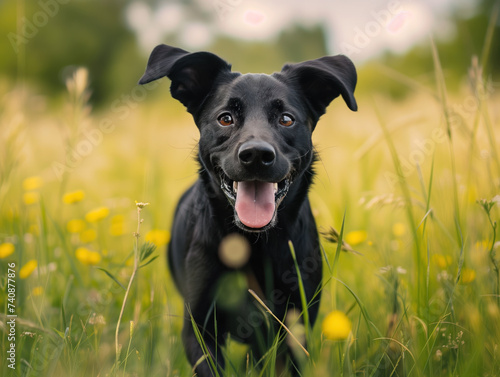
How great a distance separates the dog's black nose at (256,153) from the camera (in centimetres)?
216

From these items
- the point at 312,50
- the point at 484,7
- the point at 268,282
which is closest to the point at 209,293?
the point at 268,282

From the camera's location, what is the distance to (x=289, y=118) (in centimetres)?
259

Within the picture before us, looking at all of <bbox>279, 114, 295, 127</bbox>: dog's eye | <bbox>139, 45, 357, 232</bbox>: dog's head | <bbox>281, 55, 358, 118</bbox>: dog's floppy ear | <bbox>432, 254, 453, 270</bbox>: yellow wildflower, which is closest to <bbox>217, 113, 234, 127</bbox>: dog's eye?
<bbox>139, 45, 357, 232</bbox>: dog's head

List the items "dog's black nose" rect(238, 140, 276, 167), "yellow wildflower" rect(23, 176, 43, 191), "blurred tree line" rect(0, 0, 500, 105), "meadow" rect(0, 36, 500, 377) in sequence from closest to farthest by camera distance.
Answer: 1. "meadow" rect(0, 36, 500, 377)
2. "dog's black nose" rect(238, 140, 276, 167)
3. "yellow wildflower" rect(23, 176, 43, 191)
4. "blurred tree line" rect(0, 0, 500, 105)

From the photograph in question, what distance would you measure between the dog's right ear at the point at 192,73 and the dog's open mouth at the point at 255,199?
2.09 ft

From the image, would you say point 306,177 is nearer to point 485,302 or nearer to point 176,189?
point 485,302

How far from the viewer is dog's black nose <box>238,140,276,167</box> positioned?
2160mm

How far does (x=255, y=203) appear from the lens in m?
2.34

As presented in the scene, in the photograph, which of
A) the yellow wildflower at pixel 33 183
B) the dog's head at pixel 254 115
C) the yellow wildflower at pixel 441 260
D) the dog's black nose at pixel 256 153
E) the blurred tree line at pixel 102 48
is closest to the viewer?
the dog's black nose at pixel 256 153

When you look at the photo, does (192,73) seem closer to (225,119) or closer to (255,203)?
(225,119)

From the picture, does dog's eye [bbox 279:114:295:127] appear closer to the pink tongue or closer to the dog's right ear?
the pink tongue

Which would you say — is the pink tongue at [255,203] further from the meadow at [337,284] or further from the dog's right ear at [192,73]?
the dog's right ear at [192,73]

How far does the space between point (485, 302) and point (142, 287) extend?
1.63 meters

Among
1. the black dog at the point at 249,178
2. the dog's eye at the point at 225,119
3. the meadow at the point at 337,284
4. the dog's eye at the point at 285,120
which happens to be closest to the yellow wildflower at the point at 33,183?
the meadow at the point at 337,284
